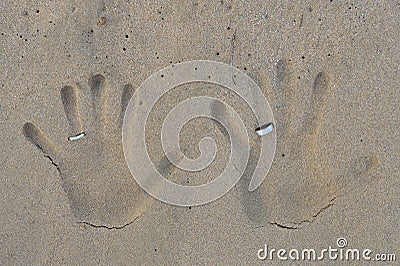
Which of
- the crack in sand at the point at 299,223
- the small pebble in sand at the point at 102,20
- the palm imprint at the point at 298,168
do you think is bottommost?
the crack in sand at the point at 299,223

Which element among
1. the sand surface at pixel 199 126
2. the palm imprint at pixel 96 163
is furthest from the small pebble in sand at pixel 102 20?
the palm imprint at pixel 96 163

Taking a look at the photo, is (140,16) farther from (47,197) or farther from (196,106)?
(47,197)

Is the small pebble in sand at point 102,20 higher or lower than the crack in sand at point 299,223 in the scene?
higher

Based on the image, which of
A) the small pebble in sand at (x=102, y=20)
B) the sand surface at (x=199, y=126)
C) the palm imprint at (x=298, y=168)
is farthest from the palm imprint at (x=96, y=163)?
the palm imprint at (x=298, y=168)

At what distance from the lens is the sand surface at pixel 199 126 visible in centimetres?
233

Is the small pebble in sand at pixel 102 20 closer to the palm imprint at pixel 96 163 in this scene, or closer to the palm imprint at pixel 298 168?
the palm imprint at pixel 96 163

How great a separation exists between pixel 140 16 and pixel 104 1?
0.24 metres

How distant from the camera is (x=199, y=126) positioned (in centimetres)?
238

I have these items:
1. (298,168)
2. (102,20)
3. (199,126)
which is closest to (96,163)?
(199,126)

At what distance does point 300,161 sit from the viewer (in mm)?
2361

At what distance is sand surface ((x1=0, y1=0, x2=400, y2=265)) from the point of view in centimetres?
233

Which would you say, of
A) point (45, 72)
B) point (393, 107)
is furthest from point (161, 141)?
point (393, 107)

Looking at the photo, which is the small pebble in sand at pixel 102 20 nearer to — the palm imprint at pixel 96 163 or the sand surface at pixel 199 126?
the sand surface at pixel 199 126

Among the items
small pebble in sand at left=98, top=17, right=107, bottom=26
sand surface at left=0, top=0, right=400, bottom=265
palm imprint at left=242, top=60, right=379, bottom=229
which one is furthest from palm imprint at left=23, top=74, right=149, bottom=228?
palm imprint at left=242, top=60, right=379, bottom=229
